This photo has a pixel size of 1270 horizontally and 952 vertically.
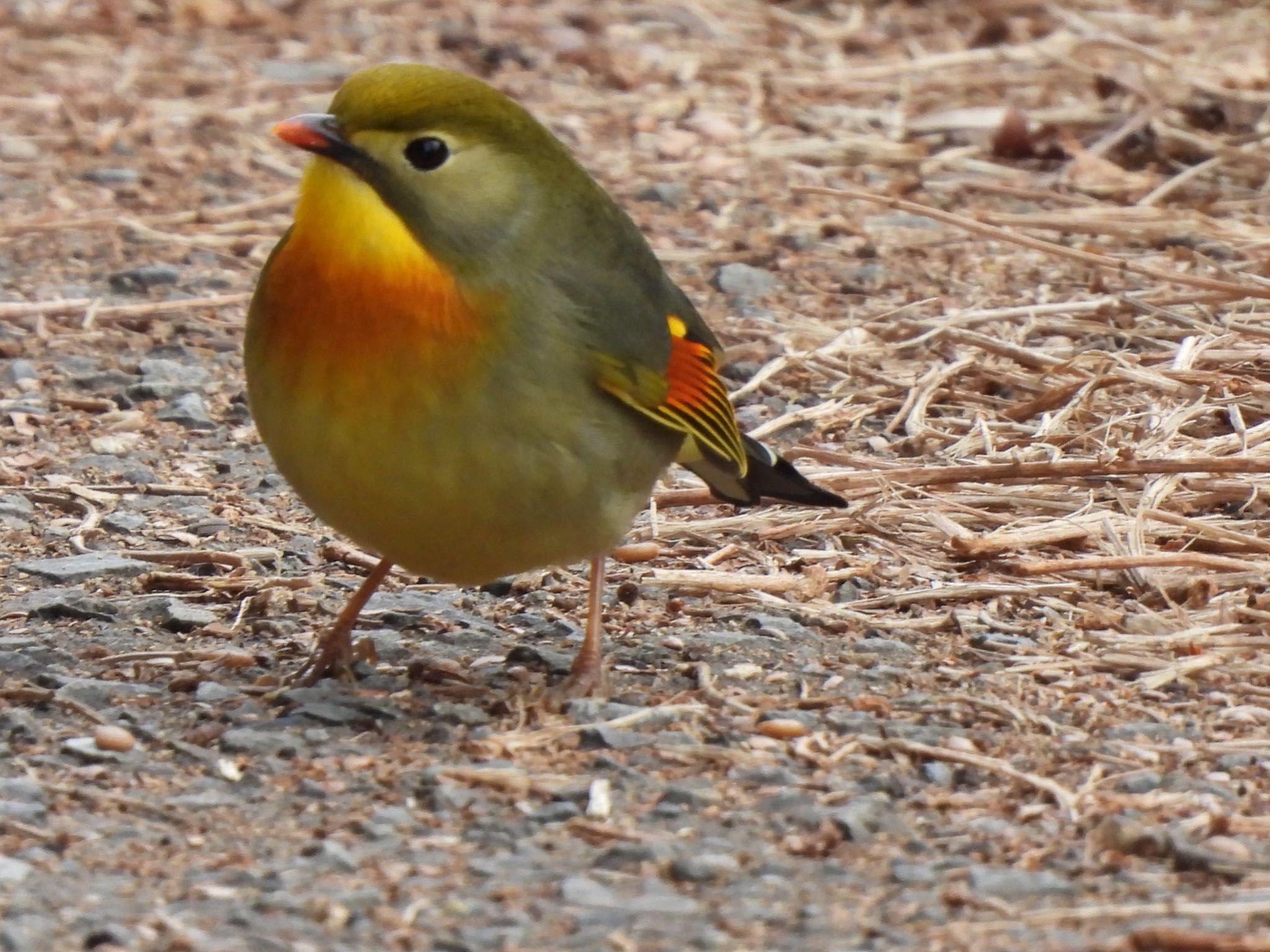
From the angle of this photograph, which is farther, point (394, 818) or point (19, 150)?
point (19, 150)

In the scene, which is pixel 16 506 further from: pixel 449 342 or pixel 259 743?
pixel 449 342

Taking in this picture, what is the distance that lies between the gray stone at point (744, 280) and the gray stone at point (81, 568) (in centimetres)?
284

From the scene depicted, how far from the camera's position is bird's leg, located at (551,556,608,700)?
4.48 metres

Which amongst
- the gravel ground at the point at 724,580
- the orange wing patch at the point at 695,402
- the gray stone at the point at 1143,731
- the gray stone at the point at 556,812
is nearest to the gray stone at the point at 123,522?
the gravel ground at the point at 724,580

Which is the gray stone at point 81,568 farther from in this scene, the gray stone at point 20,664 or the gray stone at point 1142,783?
the gray stone at point 1142,783

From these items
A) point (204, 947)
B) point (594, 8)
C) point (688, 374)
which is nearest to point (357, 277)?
point (688, 374)

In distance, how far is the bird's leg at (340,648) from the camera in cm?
459

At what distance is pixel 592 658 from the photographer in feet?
15.0

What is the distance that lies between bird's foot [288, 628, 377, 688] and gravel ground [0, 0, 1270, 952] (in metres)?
0.07

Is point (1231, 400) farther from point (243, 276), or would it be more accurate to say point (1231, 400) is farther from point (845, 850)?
point (243, 276)

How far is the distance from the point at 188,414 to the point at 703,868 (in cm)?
339

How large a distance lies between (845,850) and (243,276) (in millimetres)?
4583

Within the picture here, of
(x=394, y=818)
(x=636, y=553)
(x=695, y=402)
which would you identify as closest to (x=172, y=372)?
(x=636, y=553)

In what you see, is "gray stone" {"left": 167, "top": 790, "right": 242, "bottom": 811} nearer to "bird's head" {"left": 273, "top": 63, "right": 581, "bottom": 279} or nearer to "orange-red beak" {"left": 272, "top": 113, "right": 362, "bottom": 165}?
"bird's head" {"left": 273, "top": 63, "right": 581, "bottom": 279}
